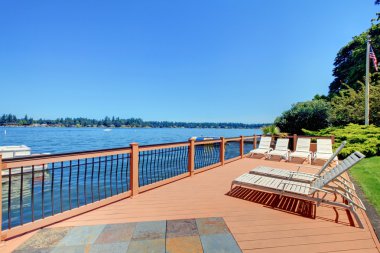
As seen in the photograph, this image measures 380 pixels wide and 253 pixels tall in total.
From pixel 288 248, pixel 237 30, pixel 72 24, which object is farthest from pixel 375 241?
pixel 72 24

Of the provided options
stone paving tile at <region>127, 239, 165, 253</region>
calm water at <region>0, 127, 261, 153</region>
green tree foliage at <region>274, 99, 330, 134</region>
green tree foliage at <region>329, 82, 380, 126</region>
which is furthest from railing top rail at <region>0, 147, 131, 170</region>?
green tree foliage at <region>329, 82, 380, 126</region>

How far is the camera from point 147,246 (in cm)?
236

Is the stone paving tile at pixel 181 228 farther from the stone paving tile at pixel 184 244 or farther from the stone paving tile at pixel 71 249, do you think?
the stone paving tile at pixel 71 249

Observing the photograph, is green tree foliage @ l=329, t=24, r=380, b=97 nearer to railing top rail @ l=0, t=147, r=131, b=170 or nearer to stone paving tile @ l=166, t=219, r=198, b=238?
stone paving tile @ l=166, t=219, r=198, b=238

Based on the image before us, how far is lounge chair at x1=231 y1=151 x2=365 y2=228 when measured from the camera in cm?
313

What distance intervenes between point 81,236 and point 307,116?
16738 mm

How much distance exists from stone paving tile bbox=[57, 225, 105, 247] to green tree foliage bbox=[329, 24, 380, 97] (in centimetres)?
2164

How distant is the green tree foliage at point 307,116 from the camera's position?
1530 centimetres

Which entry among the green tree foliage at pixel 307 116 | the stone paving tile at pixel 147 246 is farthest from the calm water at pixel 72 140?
the stone paving tile at pixel 147 246

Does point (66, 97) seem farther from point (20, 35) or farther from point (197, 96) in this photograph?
point (20, 35)

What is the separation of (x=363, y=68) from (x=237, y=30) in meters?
14.2

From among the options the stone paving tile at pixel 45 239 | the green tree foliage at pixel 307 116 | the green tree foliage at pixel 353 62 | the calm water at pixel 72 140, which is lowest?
the calm water at pixel 72 140

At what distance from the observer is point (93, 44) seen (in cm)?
2020

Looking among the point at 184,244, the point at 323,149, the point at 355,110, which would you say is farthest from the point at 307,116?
the point at 184,244
